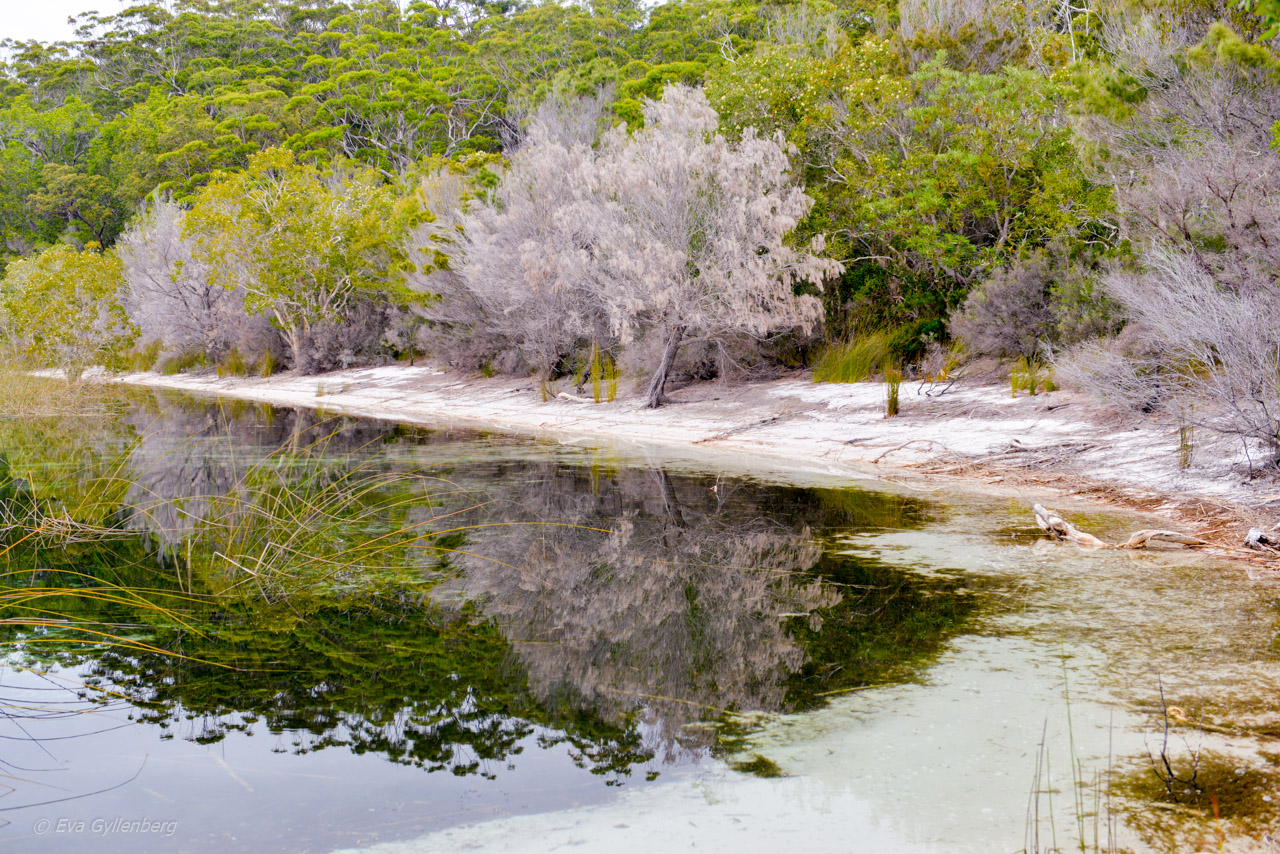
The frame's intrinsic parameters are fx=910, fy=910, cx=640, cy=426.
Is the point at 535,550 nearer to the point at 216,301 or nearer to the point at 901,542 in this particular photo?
the point at 901,542

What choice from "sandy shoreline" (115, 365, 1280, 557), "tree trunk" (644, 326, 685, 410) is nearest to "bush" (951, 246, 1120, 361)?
"sandy shoreline" (115, 365, 1280, 557)

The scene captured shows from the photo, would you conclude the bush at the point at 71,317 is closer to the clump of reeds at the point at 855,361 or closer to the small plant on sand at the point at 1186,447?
the clump of reeds at the point at 855,361

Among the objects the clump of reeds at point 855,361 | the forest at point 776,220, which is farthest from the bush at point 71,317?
the clump of reeds at point 855,361

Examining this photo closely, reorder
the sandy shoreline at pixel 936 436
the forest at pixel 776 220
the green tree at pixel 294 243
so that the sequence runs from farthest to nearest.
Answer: the green tree at pixel 294 243, the forest at pixel 776 220, the sandy shoreline at pixel 936 436

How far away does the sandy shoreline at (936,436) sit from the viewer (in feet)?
30.7

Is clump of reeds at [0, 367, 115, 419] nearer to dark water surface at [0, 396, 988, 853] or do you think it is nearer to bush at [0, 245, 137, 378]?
bush at [0, 245, 137, 378]

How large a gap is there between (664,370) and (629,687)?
48.8 ft

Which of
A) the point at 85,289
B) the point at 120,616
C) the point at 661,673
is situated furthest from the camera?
the point at 85,289

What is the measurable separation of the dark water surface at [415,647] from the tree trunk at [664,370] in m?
8.59

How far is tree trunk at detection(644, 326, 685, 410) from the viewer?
19.2m

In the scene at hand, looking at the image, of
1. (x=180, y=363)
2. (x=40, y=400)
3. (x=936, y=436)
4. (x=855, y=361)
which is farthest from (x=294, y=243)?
(x=936, y=436)

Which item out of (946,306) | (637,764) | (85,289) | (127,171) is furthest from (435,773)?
(127,171)

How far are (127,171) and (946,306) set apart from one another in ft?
179

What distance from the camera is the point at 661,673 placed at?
198 inches
